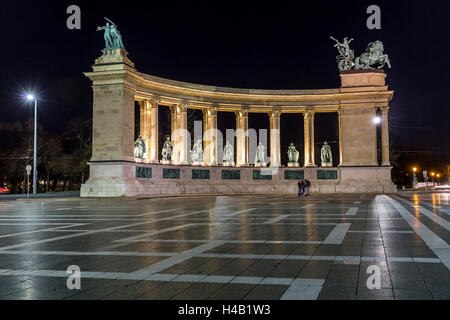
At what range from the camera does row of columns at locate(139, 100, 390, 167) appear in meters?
52.8

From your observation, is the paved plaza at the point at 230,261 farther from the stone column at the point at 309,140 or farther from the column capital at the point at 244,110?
the column capital at the point at 244,110

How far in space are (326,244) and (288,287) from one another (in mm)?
4958

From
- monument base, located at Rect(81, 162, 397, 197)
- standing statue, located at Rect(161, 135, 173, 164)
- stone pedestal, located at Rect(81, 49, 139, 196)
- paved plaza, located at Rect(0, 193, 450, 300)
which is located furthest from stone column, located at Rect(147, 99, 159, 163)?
paved plaza, located at Rect(0, 193, 450, 300)

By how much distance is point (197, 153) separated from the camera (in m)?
57.0

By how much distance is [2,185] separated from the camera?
305 feet

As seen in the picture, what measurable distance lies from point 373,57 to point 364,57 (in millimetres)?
1150

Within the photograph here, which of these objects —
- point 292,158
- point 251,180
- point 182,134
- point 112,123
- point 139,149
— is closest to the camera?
point 112,123

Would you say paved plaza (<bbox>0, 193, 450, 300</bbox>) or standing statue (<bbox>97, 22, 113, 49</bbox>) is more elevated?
standing statue (<bbox>97, 22, 113, 49</bbox>)

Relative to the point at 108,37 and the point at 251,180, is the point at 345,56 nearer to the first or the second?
the point at 251,180

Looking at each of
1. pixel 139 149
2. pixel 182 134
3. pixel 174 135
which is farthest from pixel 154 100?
pixel 139 149

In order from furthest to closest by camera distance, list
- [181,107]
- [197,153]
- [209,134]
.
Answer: [209,134]
[197,153]
[181,107]

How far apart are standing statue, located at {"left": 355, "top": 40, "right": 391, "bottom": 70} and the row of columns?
658 cm

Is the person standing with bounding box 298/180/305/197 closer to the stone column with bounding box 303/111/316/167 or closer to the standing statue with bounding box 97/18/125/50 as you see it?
the stone column with bounding box 303/111/316/167
